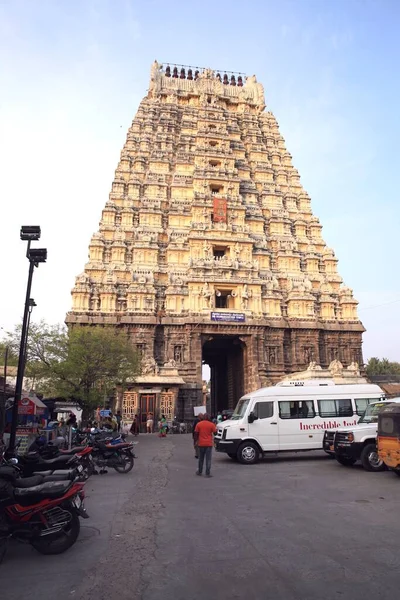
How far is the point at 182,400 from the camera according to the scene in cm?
3312

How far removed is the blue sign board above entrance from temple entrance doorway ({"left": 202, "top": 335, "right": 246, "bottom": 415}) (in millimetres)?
1788

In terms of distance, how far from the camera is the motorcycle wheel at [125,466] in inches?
501

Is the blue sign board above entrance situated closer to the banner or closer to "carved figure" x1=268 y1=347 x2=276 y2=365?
"carved figure" x1=268 y1=347 x2=276 y2=365

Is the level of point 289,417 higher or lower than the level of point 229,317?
lower

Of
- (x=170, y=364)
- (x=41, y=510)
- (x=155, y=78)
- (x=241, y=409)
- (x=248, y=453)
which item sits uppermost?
(x=155, y=78)

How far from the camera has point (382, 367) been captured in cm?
6619

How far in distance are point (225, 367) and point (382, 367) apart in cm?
3236

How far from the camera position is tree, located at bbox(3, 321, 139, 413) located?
72.1 ft

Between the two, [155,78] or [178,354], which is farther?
[155,78]

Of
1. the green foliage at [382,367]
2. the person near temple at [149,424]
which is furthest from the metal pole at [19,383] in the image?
the green foliage at [382,367]

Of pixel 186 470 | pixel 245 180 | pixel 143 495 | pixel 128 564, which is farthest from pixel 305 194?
pixel 128 564

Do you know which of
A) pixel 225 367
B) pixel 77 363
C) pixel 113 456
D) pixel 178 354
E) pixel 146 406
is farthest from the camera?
pixel 225 367

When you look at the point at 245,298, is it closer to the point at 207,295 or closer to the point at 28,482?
the point at 207,295

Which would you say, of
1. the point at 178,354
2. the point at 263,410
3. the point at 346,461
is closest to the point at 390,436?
the point at 346,461
